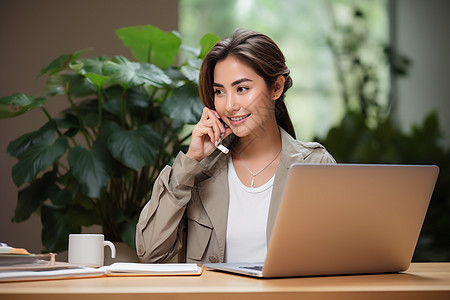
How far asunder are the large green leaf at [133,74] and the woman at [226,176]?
0.58m

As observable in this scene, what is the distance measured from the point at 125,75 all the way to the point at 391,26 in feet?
9.78

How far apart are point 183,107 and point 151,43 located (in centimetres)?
41

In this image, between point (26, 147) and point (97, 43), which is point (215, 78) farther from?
point (97, 43)

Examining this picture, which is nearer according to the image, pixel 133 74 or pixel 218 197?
pixel 218 197

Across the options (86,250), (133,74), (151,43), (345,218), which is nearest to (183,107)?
(133,74)

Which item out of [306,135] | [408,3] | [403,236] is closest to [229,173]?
[403,236]

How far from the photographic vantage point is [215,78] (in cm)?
164

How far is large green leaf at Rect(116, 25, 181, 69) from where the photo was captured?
7.98ft

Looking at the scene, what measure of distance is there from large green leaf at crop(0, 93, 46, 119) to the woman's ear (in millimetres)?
1102

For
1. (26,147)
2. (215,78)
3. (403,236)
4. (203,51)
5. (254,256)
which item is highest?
(203,51)

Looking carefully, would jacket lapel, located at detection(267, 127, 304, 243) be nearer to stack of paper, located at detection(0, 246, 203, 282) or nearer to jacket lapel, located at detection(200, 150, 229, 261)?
jacket lapel, located at detection(200, 150, 229, 261)

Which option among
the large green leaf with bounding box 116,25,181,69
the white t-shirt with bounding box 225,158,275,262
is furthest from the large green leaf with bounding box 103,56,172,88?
the white t-shirt with bounding box 225,158,275,262

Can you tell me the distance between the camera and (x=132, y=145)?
2252 millimetres

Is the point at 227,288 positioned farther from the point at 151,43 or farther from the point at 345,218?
the point at 151,43
